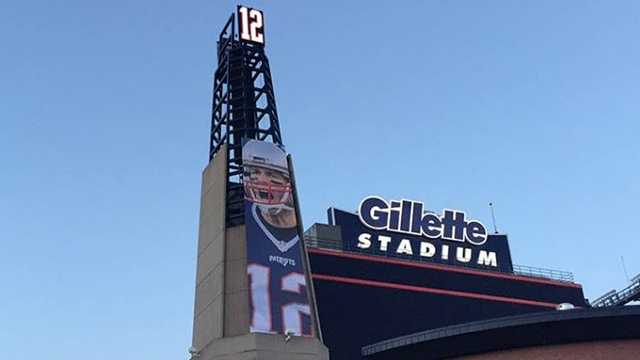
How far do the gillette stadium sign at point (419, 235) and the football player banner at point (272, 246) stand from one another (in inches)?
554

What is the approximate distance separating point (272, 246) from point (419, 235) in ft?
87.9

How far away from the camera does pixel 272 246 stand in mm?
70000

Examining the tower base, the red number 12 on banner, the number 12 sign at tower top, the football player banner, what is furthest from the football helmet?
the number 12 sign at tower top

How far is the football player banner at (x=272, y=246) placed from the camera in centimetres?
6588

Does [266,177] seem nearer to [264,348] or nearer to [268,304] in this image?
[268,304]

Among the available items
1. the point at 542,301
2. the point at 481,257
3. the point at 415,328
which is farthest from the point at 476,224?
the point at 415,328

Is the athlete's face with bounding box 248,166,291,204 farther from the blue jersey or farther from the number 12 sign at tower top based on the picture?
the number 12 sign at tower top

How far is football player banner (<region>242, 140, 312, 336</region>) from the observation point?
65875 millimetres

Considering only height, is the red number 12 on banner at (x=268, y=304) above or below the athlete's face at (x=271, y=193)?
below

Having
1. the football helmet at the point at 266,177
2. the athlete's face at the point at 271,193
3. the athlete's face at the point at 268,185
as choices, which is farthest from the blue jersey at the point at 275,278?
the athlete's face at the point at 268,185

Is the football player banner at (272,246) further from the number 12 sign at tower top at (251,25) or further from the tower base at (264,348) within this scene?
the number 12 sign at tower top at (251,25)

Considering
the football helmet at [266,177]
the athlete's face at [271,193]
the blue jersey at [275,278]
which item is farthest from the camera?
the football helmet at [266,177]

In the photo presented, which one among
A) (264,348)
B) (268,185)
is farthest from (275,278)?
(268,185)

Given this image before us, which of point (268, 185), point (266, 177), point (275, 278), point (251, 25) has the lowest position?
point (275, 278)
